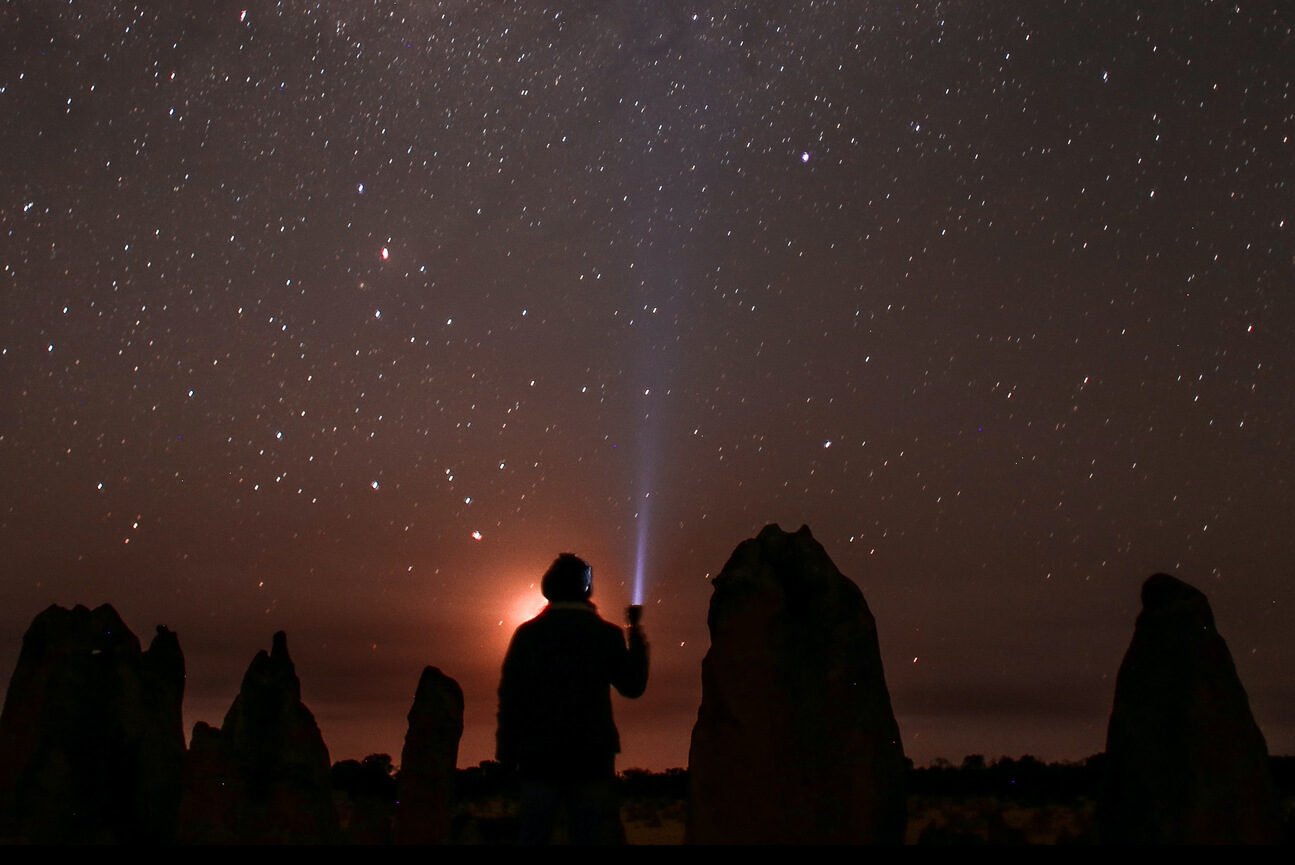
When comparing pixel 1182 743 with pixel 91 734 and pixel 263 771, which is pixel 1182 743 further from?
pixel 91 734

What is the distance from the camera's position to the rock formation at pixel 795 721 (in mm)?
13258

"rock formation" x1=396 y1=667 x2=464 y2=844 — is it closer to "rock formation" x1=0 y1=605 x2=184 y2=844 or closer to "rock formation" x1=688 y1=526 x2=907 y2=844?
"rock formation" x1=0 y1=605 x2=184 y2=844

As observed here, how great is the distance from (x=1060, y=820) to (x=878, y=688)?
28.0 m

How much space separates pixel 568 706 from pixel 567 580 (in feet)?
2.77

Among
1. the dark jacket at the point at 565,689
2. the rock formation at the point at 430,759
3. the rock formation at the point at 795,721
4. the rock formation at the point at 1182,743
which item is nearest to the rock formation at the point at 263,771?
the rock formation at the point at 430,759

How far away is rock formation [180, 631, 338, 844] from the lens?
21125 mm

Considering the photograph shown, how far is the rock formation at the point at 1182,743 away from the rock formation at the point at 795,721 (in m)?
2.80

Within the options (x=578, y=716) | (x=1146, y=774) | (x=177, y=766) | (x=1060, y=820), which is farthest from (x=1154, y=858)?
(x=1060, y=820)

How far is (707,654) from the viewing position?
14664 millimetres

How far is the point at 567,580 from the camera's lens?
6.94 metres

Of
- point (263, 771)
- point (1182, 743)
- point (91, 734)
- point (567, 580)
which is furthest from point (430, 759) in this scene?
point (567, 580)

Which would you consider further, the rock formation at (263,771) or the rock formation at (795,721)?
the rock formation at (263,771)

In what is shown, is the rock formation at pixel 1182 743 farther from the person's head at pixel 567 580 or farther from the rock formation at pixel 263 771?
the rock formation at pixel 263 771

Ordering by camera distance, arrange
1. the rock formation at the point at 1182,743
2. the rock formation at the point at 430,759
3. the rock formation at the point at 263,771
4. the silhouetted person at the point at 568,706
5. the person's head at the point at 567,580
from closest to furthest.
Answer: the silhouetted person at the point at 568,706 → the person's head at the point at 567,580 → the rock formation at the point at 1182,743 → the rock formation at the point at 263,771 → the rock formation at the point at 430,759
